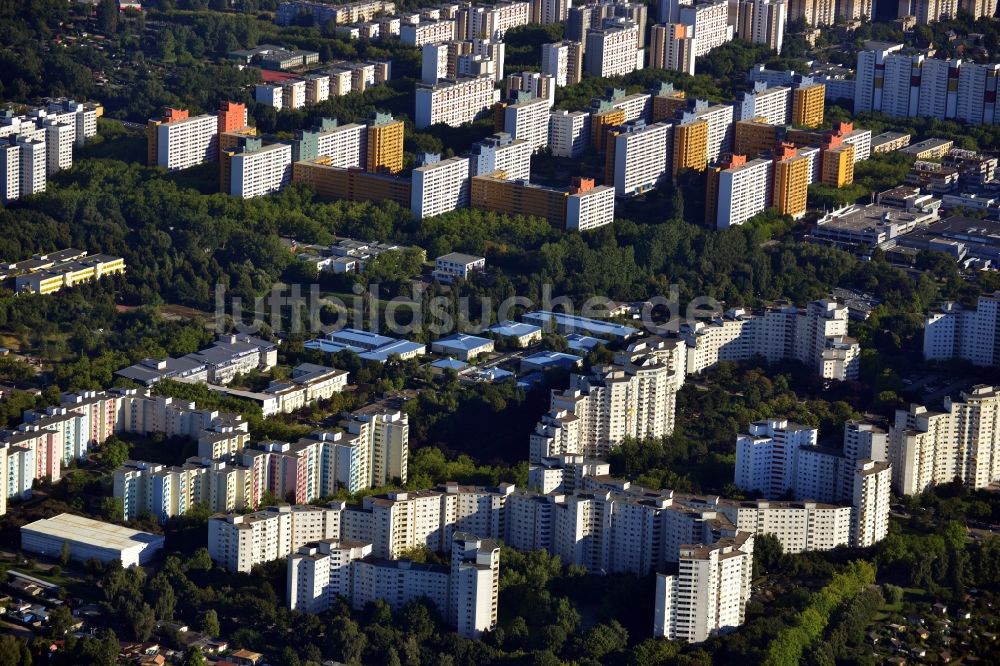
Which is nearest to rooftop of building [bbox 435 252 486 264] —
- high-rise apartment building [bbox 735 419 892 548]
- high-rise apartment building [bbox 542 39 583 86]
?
high-rise apartment building [bbox 735 419 892 548]

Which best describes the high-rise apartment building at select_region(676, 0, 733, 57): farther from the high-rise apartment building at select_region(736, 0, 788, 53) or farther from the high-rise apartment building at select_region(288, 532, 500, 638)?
the high-rise apartment building at select_region(288, 532, 500, 638)

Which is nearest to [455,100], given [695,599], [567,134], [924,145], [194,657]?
[567,134]

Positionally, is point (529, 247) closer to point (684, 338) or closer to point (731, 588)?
point (684, 338)

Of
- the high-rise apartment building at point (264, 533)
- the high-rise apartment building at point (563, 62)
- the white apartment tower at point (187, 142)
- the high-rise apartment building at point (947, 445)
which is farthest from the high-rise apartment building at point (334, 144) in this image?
the high-rise apartment building at point (264, 533)

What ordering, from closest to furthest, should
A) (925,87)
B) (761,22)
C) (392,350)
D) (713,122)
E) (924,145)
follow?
1. (392,350)
2. (713,122)
3. (924,145)
4. (925,87)
5. (761,22)

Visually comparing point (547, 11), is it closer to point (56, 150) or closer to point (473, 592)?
point (56, 150)

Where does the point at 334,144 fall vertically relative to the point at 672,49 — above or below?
below
